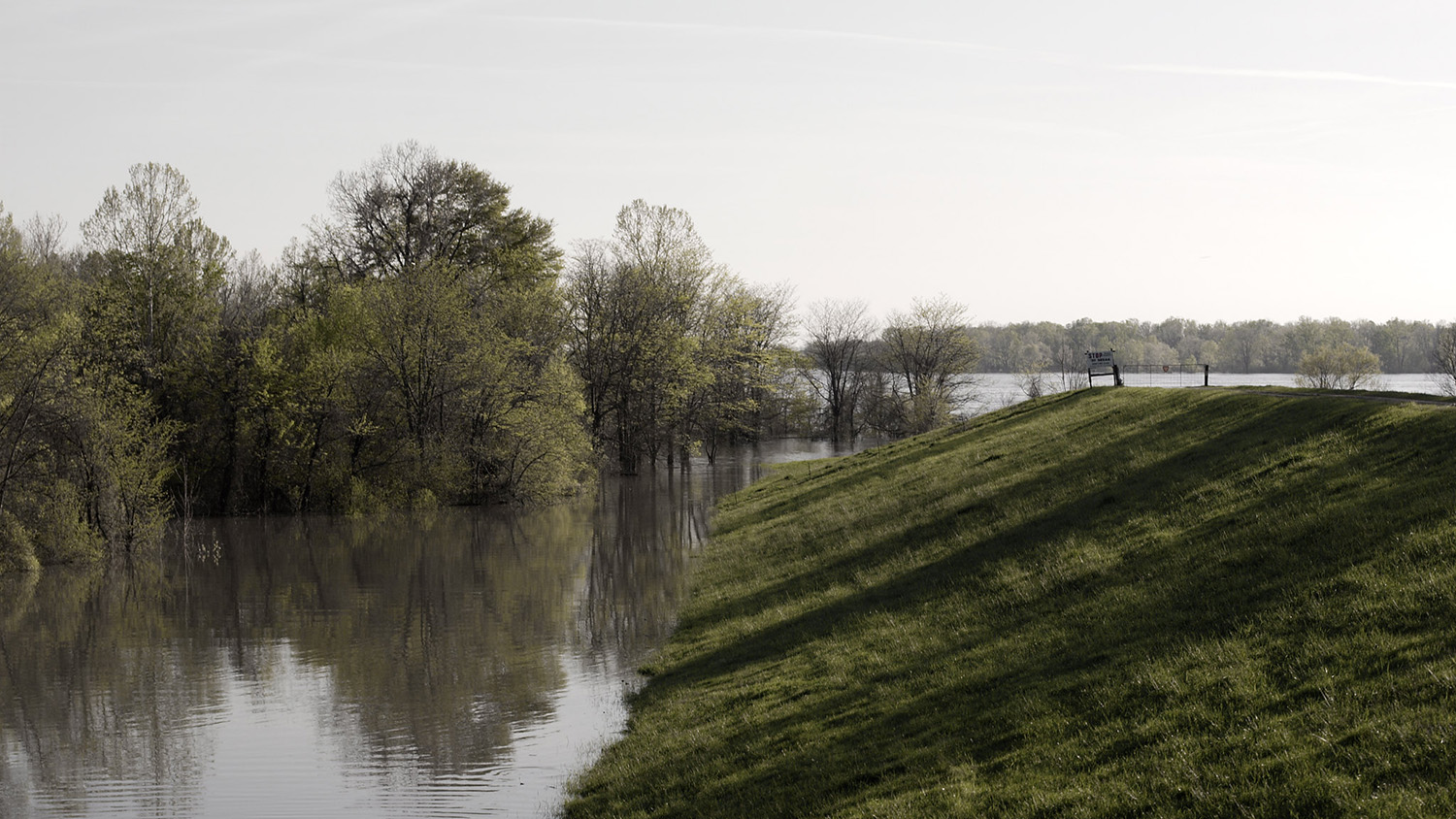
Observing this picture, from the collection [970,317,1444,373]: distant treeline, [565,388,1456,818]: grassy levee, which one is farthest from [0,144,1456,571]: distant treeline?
[970,317,1444,373]: distant treeline

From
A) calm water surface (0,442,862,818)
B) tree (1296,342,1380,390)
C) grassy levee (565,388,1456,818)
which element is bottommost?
calm water surface (0,442,862,818)

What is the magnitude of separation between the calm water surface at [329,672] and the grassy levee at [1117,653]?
84.4 inches

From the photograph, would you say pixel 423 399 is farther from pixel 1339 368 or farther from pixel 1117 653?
pixel 1339 368

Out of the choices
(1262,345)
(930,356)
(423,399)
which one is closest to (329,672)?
(423,399)

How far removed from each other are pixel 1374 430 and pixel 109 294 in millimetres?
49211

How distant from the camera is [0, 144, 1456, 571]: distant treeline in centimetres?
3766

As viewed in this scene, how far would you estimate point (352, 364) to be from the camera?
51562mm

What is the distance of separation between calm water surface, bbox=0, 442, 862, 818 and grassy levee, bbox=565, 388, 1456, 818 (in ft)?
7.03

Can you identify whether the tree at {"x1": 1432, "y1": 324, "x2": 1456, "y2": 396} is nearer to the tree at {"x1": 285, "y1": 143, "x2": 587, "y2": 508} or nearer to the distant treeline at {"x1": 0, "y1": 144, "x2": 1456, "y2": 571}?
the distant treeline at {"x1": 0, "y1": 144, "x2": 1456, "y2": 571}

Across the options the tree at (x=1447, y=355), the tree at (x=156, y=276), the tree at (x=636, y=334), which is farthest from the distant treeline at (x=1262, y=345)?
the tree at (x=156, y=276)

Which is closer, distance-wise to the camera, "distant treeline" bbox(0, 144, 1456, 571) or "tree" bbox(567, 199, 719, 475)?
"distant treeline" bbox(0, 144, 1456, 571)

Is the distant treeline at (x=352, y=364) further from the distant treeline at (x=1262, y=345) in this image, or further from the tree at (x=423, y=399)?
the distant treeline at (x=1262, y=345)

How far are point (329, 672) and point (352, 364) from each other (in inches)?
1227

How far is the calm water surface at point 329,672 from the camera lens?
1603 cm
